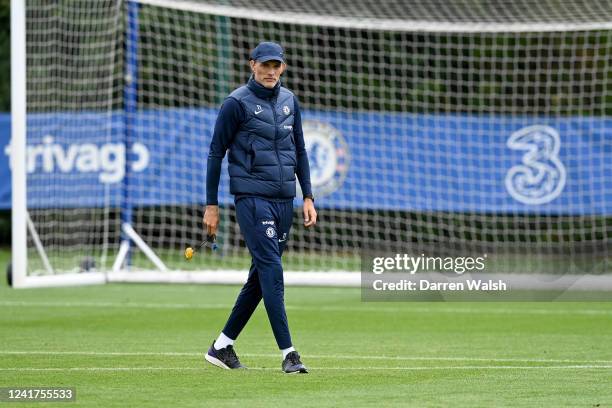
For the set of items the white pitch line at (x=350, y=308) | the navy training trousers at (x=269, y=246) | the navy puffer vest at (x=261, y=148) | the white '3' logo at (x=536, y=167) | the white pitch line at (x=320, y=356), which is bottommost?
the white pitch line at (x=320, y=356)

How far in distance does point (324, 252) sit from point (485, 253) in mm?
2998

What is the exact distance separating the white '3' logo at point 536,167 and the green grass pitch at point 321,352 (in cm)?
363

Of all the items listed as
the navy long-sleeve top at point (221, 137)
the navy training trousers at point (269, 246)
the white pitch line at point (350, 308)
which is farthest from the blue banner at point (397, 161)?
the navy training trousers at point (269, 246)

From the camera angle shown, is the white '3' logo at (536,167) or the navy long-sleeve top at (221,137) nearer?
the navy long-sleeve top at (221,137)

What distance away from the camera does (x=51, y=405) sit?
7.69 meters

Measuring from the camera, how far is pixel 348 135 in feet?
64.4

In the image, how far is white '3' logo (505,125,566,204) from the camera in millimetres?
19172

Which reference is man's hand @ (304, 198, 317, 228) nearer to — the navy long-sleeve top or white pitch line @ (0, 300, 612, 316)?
the navy long-sleeve top

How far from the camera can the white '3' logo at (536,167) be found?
1917 cm

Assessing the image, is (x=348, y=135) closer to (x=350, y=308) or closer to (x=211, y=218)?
(x=350, y=308)

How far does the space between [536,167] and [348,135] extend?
2.71 metres

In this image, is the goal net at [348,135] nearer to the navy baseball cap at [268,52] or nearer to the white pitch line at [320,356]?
the white pitch line at [320,356]

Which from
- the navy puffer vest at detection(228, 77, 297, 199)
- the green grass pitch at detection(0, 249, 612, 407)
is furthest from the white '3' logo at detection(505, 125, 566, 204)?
the navy puffer vest at detection(228, 77, 297, 199)

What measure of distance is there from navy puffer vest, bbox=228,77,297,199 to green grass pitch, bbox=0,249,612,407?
50.1 inches
